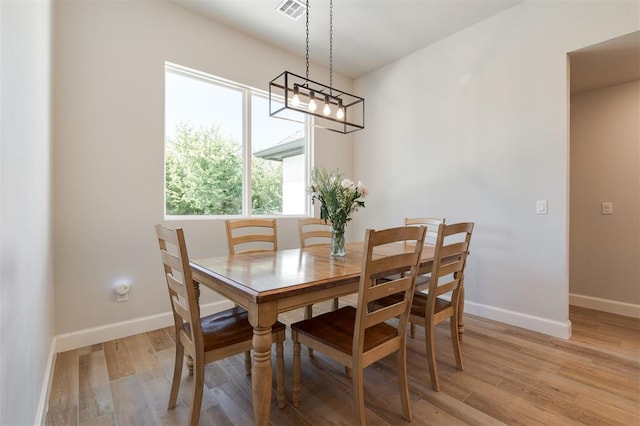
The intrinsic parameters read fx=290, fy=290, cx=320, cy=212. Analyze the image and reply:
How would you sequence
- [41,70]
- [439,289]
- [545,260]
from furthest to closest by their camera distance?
[545,260], [439,289], [41,70]

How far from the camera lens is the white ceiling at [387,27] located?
2.62 meters

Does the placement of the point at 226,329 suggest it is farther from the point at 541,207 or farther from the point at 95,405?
the point at 541,207

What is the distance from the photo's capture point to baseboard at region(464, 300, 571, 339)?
2475 millimetres

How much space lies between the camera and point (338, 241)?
214 centimetres

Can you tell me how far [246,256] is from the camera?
2070 mm

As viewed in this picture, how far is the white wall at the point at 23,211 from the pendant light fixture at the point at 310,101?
1.24 m

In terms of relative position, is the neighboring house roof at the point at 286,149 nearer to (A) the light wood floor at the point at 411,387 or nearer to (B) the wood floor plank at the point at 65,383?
(A) the light wood floor at the point at 411,387

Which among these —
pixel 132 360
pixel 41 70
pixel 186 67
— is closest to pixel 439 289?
pixel 132 360

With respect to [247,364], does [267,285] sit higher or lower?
higher

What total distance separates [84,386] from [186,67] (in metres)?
2.67

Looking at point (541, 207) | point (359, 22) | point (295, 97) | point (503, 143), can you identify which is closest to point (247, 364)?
point (295, 97)

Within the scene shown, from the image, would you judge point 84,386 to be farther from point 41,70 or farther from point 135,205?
point 41,70

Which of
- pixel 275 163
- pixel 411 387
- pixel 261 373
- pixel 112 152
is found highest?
pixel 275 163

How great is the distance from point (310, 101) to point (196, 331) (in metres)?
1.68
